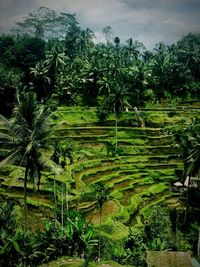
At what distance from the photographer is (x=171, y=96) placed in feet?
185

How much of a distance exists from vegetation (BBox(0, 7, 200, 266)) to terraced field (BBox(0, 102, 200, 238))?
0.34 ft

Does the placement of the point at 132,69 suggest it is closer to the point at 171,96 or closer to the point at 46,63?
the point at 171,96

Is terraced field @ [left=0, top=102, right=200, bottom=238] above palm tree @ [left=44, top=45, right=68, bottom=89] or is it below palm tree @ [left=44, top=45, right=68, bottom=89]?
below

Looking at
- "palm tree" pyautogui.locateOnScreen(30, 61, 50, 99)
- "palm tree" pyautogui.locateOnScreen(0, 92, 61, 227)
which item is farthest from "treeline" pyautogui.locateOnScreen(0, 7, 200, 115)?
"palm tree" pyautogui.locateOnScreen(0, 92, 61, 227)

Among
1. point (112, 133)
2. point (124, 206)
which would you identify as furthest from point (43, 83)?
point (124, 206)

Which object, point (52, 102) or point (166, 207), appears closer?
point (166, 207)

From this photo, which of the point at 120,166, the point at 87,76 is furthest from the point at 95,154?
the point at 87,76

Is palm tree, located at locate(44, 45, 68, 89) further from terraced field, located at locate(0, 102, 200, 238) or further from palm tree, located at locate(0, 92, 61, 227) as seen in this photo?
palm tree, located at locate(0, 92, 61, 227)

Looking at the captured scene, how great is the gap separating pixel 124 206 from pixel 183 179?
653cm

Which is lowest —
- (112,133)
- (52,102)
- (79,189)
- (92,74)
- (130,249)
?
(130,249)

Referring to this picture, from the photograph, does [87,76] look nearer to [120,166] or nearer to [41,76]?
[41,76]

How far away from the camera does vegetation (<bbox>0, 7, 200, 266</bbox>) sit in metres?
18.9

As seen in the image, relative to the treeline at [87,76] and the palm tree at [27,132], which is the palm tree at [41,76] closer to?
the treeline at [87,76]

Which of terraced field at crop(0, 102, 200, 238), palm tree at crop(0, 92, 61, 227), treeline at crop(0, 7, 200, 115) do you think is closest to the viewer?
palm tree at crop(0, 92, 61, 227)
